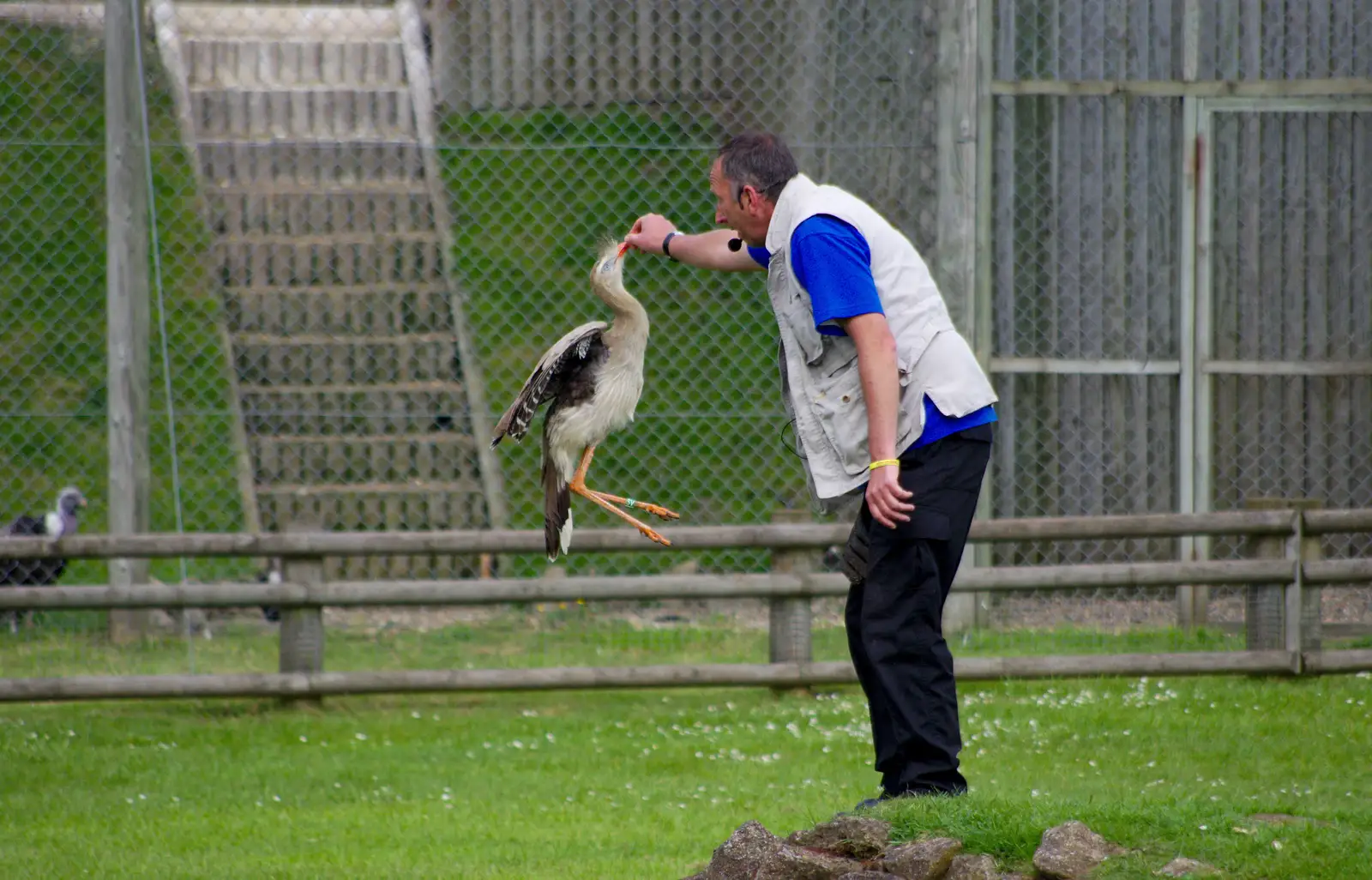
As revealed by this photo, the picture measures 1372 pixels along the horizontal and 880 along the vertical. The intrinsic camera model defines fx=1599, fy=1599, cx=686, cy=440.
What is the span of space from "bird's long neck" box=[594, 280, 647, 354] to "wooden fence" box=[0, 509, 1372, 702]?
333 cm

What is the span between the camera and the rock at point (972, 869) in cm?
421

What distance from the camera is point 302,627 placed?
8383mm

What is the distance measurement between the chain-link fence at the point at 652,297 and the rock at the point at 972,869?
15.7 feet

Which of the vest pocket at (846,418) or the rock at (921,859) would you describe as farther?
the vest pocket at (846,418)

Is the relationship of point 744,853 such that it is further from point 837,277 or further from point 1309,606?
point 1309,606

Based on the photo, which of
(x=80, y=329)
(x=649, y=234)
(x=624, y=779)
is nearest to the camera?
(x=649, y=234)

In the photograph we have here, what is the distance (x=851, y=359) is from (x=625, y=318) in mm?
774

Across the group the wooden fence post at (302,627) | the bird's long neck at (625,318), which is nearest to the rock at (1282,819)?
the bird's long neck at (625,318)

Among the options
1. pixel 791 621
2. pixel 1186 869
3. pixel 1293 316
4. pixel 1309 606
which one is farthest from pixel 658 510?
pixel 1293 316

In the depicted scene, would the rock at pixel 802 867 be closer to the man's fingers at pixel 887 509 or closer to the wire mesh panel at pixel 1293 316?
the man's fingers at pixel 887 509

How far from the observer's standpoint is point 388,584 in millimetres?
8367

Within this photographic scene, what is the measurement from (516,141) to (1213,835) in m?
7.46

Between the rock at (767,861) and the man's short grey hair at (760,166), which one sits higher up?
the man's short grey hair at (760,166)

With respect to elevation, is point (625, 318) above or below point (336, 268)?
→ below
